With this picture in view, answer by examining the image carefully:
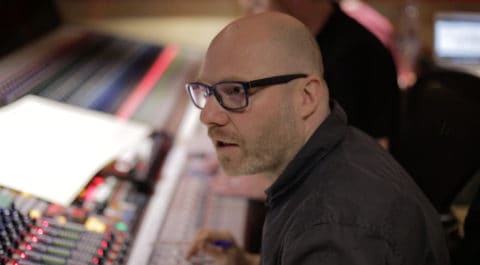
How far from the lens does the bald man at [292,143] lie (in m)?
0.95

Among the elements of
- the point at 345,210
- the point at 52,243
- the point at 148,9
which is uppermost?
the point at 148,9

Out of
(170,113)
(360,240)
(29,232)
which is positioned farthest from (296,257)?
(170,113)

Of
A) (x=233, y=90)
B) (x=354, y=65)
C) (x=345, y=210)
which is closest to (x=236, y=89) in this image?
(x=233, y=90)

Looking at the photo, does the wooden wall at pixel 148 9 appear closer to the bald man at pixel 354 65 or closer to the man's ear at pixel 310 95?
the bald man at pixel 354 65

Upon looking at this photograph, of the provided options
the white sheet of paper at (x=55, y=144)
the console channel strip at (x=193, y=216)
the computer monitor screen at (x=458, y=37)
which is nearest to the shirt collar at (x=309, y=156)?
the console channel strip at (x=193, y=216)

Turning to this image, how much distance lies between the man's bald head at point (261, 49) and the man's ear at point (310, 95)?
23 mm

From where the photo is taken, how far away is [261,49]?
1012 millimetres

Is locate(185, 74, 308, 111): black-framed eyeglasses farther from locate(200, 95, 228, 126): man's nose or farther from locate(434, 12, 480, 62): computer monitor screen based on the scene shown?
locate(434, 12, 480, 62): computer monitor screen

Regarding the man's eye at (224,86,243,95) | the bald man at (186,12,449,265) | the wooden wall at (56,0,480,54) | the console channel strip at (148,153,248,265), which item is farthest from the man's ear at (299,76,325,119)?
the wooden wall at (56,0,480,54)

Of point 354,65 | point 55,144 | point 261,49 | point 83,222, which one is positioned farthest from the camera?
point 354,65

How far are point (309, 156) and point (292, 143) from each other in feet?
0.16

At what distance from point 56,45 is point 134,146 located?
64 centimetres

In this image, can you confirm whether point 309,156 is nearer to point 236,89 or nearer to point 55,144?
point 236,89

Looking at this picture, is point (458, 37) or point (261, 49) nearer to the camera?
point (261, 49)
